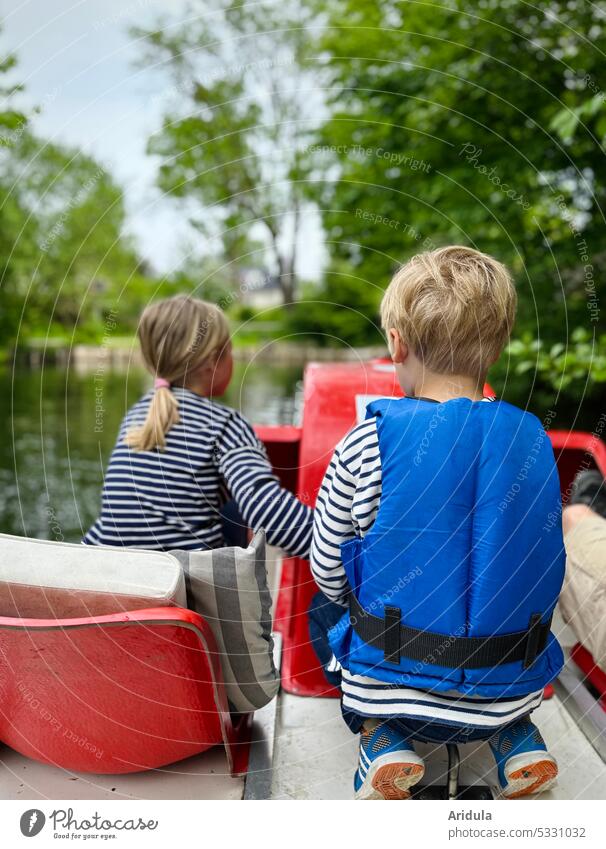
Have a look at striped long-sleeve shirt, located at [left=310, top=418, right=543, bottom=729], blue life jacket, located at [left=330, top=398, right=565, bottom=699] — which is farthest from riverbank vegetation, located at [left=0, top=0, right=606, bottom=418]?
blue life jacket, located at [left=330, top=398, right=565, bottom=699]

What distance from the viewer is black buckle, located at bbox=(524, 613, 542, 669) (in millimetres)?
1676

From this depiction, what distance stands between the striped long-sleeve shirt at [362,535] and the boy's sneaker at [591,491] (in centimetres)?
143

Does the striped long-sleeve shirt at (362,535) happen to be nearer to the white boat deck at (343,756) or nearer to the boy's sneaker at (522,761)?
the boy's sneaker at (522,761)

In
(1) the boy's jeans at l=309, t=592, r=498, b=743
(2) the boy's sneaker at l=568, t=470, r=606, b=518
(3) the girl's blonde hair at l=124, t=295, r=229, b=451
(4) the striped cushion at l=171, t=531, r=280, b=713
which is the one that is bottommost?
(1) the boy's jeans at l=309, t=592, r=498, b=743

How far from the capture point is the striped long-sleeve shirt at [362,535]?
5.45ft

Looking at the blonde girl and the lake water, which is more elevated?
the blonde girl

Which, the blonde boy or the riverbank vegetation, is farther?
the riverbank vegetation

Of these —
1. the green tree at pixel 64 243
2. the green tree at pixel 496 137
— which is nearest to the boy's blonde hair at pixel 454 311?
the green tree at pixel 496 137

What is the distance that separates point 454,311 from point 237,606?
86cm

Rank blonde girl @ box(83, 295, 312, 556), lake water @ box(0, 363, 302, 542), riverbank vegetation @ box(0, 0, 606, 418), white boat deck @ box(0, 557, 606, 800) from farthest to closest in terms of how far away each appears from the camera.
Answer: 1. lake water @ box(0, 363, 302, 542)
2. riverbank vegetation @ box(0, 0, 606, 418)
3. blonde girl @ box(83, 295, 312, 556)
4. white boat deck @ box(0, 557, 606, 800)

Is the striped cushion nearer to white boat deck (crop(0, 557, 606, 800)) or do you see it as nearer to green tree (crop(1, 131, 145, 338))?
white boat deck (crop(0, 557, 606, 800))

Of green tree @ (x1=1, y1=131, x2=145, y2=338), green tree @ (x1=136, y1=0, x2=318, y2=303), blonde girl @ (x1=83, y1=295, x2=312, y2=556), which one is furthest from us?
green tree @ (x1=1, y1=131, x2=145, y2=338)
